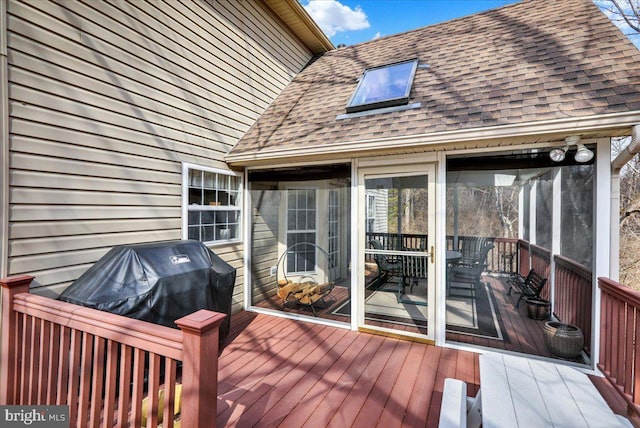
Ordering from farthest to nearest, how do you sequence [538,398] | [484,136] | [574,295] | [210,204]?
[210,204] → [574,295] → [484,136] → [538,398]

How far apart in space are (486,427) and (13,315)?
124 inches

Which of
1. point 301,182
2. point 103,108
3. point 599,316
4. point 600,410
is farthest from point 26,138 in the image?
point 599,316

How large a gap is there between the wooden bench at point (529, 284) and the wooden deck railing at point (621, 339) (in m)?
1.00

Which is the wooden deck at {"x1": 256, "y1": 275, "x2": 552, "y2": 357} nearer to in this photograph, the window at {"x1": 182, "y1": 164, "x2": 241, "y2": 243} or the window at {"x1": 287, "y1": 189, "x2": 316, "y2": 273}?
the window at {"x1": 287, "y1": 189, "x2": 316, "y2": 273}

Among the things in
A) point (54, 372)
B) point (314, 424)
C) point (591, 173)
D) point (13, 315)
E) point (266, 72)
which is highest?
point (266, 72)

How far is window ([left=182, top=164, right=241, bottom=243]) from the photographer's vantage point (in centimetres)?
379

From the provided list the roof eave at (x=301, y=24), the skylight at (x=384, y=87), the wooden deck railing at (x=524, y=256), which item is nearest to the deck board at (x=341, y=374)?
the wooden deck railing at (x=524, y=256)

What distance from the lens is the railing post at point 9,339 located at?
84.6 inches

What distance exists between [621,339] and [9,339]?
15.3ft

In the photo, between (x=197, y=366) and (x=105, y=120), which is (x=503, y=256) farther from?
(x=105, y=120)

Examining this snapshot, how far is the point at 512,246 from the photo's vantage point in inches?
145

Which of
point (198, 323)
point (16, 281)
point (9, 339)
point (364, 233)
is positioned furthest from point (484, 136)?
point (9, 339)

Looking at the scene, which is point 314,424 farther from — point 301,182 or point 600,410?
point 301,182

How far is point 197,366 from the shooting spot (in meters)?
1.33
